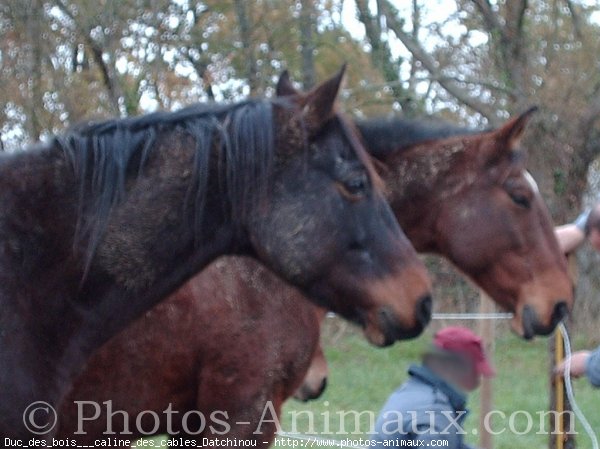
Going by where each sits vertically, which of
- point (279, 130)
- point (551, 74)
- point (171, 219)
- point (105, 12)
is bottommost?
point (171, 219)

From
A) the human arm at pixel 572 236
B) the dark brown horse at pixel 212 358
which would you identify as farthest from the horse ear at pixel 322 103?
the human arm at pixel 572 236

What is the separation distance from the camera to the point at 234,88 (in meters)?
16.7

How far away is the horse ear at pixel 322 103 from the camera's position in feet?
8.97

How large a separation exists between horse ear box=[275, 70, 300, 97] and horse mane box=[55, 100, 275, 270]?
0.28 m

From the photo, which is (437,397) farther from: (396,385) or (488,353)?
(396,385)

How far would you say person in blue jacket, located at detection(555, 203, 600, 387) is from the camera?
3.75 meters

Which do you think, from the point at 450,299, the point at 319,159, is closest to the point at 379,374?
the point at 450,299

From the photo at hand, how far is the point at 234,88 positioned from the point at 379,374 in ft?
27.0

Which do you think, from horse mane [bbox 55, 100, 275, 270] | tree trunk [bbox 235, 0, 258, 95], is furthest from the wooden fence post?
tree trunk [bbox 235, 0, 258, 95]

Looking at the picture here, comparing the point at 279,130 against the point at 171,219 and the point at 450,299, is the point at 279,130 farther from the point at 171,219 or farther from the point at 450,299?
the point at 450,299

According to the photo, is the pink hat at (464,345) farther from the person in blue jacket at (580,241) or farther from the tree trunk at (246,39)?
the tree trunk at (246,39)

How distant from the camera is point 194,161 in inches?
107

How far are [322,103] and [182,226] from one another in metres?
0.55

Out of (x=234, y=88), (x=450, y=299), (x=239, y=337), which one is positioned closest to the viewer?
(x=239, y=337)
